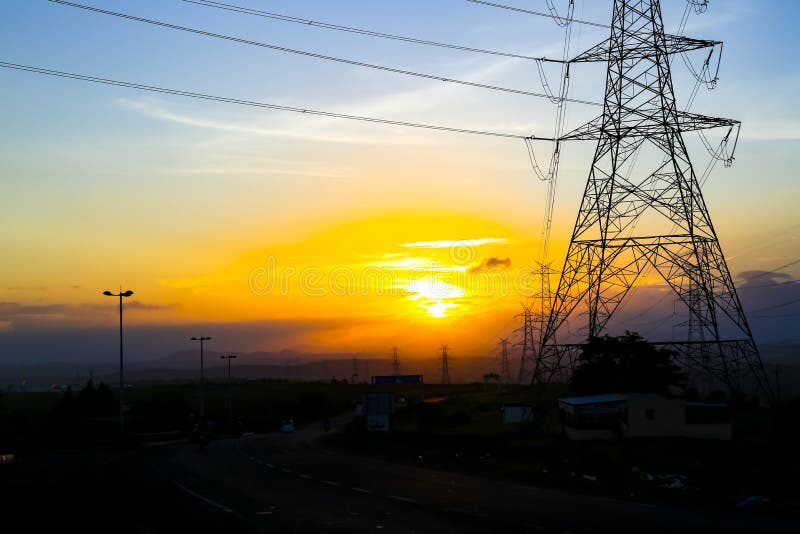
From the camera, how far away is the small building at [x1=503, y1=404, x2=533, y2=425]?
6569 cm

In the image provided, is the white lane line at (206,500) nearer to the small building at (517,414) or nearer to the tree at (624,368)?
the small building at (517,414)

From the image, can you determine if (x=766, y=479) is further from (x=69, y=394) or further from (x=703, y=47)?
(x=69, y=394)

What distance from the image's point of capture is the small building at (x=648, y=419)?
50.9 metres

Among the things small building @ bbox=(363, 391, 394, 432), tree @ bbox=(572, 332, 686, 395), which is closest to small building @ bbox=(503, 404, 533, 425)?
tree @ bbox=(572, 332, 686, 395)

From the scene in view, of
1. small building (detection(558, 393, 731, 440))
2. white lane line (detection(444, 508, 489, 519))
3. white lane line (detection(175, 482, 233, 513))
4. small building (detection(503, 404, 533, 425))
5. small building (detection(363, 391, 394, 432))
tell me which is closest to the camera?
white lane line (detection(444, 508, 489, 519))

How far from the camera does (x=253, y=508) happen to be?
22.9 meters

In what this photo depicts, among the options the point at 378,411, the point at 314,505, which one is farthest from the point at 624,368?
the point at 314,505

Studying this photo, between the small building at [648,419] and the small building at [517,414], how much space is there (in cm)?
1351

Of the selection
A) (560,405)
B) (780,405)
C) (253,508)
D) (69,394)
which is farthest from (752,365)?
(69,394)

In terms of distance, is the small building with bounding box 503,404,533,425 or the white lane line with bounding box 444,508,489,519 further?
the small building with bounding box 503,404,533,425

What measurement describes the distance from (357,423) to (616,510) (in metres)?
64.4

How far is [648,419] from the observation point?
51.4m

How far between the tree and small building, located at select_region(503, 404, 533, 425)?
5557mm

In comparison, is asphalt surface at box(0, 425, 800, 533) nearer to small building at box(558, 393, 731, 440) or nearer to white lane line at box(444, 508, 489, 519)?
white lane line at box(444, 508, 489, 519)
